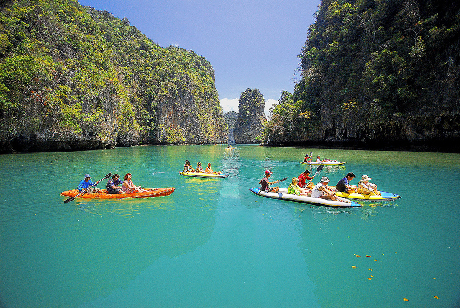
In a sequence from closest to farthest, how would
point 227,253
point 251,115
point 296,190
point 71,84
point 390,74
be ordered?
point 227,253, point 296,190, point 390,74, point 71,84, point 251,115

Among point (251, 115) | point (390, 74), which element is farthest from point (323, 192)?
point (251, 115)

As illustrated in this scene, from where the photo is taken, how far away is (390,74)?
2984 cm

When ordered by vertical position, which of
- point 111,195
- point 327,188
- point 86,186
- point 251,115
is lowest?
point 111,195

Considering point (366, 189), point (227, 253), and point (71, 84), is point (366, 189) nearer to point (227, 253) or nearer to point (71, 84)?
point (227, 253)

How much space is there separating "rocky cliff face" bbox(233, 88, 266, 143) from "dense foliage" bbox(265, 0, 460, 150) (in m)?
78.8

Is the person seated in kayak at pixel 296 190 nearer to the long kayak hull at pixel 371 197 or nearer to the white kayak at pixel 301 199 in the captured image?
the white kayak at pixel 301 199

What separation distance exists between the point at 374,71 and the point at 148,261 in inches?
1368

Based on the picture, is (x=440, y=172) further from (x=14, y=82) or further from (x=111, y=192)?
(x=14, y=82)

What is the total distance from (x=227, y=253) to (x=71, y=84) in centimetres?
4370

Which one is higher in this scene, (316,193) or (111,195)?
(316,193)

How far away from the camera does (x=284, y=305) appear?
4355 millimetres

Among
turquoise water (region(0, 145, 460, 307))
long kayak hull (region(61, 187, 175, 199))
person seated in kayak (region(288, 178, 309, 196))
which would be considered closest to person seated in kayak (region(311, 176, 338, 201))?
turquoise water (region(0, 145, 460, 307))

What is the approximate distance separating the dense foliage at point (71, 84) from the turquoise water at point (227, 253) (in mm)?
28164

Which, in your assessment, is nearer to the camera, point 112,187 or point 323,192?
point 323,192
